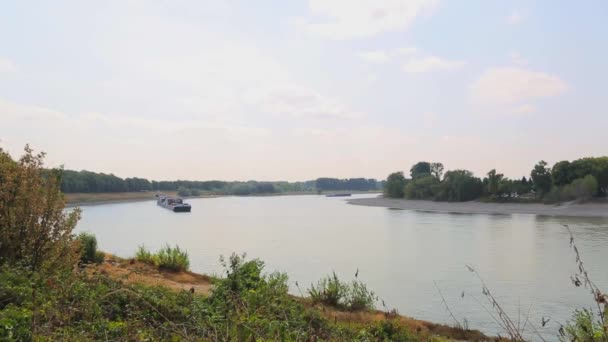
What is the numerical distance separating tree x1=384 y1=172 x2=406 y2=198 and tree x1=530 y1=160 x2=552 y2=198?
38246 millimetres

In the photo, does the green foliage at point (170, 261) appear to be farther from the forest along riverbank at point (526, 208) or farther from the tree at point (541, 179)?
the tree at point (541, 179)

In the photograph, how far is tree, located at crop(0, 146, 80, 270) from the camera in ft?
27.8

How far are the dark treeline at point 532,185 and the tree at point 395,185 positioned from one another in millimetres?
3535

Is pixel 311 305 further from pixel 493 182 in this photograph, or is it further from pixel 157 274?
pixel 493 182

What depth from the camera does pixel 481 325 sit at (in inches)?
542

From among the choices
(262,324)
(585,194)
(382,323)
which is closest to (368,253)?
(382,323)

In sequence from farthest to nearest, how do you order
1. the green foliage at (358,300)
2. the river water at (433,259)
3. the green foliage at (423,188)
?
the green foliage at (423,188) → the river water at (433,259) → the green foliage at (358,300)

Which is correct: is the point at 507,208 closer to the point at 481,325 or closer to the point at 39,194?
the point at 481,325

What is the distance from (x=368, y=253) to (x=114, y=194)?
11084cm

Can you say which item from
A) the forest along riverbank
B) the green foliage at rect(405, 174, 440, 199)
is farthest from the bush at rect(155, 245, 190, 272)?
the green foliage at rect(405, 174, 440, 199)

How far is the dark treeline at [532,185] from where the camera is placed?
69.4 meters

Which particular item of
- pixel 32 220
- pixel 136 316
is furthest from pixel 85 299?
pixel 32 220

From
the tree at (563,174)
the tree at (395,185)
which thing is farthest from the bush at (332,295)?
the tree at (395,185)

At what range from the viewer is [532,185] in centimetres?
7988
